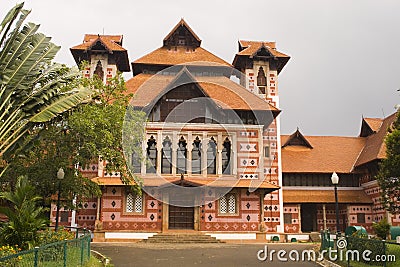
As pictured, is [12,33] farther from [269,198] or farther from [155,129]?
[269,198]

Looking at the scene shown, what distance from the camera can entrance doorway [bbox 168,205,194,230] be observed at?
88.5 ft

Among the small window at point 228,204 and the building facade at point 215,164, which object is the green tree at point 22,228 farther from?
the small window at point 228,204

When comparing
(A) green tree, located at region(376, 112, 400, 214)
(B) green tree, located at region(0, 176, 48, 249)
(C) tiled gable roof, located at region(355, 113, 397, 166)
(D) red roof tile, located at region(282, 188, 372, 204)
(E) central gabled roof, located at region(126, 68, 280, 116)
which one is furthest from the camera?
(D) red roof tile, located at region(282, 188, 372, 204)

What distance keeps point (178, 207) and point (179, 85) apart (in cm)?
796

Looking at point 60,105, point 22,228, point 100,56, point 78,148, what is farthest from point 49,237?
point 100,56

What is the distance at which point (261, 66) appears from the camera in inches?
1358

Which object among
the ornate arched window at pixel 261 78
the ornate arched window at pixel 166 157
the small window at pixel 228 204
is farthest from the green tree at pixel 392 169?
the ornate arched window at pixel 261 78

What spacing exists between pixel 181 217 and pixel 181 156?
3.87 metres

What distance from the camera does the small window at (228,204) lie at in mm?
27167

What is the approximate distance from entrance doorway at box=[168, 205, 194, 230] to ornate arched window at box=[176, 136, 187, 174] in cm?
238

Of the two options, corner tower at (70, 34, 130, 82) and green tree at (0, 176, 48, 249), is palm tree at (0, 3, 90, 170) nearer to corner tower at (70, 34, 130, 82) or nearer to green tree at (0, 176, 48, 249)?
green tree at (0, 176, 48, 249)

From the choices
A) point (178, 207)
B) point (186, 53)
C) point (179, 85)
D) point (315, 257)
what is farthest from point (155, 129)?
point (315, 257)

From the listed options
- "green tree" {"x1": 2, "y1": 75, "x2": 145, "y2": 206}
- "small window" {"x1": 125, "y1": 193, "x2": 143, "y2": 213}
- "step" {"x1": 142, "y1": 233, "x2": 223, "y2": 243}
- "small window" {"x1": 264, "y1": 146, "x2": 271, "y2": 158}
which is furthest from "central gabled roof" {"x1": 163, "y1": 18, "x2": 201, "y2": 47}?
"green tree" {"x1": 2, "y1": 75, "x2": 145, "y2": 206}

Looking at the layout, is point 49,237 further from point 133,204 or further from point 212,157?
point 212,157
